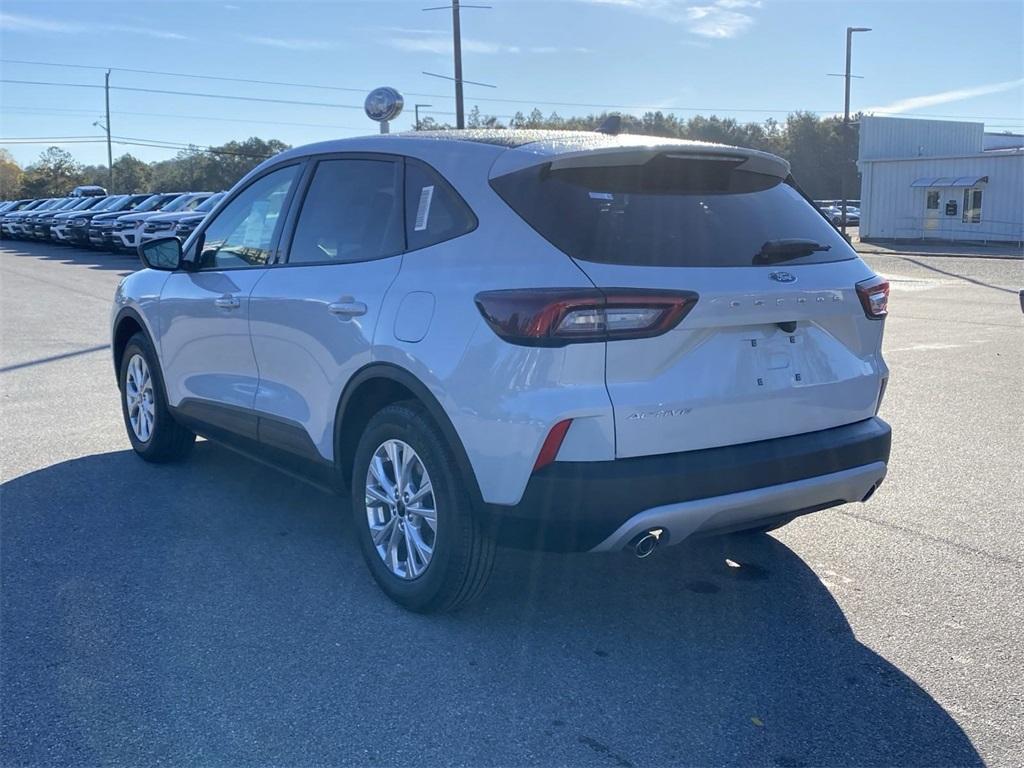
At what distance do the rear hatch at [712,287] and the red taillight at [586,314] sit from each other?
38mm

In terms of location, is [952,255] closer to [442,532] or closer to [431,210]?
[431,210]

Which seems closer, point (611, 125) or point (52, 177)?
point (611, 125)

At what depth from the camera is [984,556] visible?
15.7 ft

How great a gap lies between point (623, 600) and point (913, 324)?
10680 millimetres

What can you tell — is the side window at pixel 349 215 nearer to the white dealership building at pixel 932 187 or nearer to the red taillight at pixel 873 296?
the red taillight at pixel 873 296

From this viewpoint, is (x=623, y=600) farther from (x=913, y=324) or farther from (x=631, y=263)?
(x=913, y=324)

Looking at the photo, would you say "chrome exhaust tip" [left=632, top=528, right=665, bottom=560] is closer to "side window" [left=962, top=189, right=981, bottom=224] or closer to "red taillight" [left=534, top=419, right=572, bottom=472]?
"red taillight" [left=534, top=419, right=572, bottom=472]

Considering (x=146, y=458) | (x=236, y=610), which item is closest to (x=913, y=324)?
(x=146, y=458)

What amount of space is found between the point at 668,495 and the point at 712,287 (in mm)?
737

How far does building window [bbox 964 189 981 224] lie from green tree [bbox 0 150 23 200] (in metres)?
86.2

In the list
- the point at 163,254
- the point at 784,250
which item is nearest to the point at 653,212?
the point at 784,250

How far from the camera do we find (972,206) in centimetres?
4075

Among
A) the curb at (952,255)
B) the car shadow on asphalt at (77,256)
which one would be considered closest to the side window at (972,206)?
the curb at (952,255)

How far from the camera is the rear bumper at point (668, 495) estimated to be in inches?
137
